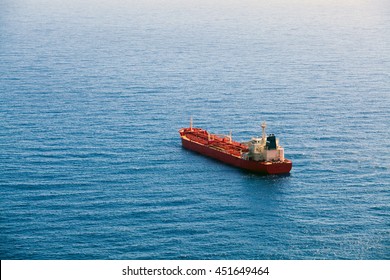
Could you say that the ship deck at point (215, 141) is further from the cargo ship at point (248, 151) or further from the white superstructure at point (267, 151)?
the white superstructure at point (267, 151)

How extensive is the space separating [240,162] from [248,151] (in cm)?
481

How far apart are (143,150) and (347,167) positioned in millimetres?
33992

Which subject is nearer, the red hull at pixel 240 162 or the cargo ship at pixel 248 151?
the red hull at pixel 240 162

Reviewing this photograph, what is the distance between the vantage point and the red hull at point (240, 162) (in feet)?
545

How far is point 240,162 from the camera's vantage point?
17038 cm

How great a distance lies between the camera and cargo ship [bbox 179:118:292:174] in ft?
548

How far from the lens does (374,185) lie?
520ft

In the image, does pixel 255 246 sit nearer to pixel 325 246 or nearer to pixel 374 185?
pixel 325 246

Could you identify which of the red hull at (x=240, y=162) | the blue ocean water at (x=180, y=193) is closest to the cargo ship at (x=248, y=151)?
the red hull at (x=240, y=162)

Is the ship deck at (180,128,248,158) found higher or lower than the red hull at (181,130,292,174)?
higher

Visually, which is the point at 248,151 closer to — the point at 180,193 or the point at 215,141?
the point at 215,141

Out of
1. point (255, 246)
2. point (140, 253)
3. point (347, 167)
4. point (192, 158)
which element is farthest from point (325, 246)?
point (192, 158)

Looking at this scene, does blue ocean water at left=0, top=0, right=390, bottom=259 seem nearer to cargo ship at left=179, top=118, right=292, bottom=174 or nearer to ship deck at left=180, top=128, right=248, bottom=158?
cargo ship at left=179, top=118, right=292, bottom=174

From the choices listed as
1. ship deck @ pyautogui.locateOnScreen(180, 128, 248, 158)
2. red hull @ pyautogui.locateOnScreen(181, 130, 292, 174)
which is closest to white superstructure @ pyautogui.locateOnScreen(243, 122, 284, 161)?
red hull @ pyautogui.locateOnScreen(181, 130, 292, 174)
